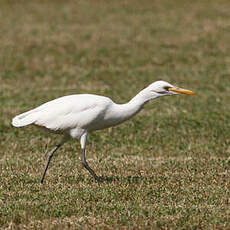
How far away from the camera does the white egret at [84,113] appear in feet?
24.6

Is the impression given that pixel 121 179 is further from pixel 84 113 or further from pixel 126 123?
pixel 126 123

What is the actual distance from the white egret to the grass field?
76cm

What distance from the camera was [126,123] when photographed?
12242 millimetres

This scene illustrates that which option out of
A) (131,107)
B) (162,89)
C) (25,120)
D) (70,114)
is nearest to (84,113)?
(70,114)

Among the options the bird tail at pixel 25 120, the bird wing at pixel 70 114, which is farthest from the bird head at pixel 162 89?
the bird tail at pixel 25 120

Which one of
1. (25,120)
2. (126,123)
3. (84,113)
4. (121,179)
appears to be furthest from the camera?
(126,123)

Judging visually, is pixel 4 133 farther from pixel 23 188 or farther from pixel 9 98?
pixel 23 188

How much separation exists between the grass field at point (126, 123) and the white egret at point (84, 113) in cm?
76

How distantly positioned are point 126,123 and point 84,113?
4.81 m

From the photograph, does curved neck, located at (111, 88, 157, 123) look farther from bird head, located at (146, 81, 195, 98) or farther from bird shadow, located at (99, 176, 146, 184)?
bird shadow, located at (99, 176, 146, 184)

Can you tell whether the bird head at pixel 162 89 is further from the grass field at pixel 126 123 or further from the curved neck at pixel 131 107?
the grass field at pixel 126 123

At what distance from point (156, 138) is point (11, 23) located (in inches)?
574

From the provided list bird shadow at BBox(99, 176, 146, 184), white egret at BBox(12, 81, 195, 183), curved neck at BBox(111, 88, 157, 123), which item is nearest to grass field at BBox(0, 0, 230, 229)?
bird shadow at BBox(99, 176, 146, 184)

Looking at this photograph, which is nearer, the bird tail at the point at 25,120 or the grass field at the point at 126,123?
the grass field at the point at 126,123
